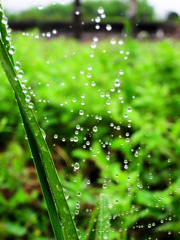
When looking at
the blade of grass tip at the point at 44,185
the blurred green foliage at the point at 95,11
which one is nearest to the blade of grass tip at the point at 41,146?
the blade of grass tip at the point at 44,185

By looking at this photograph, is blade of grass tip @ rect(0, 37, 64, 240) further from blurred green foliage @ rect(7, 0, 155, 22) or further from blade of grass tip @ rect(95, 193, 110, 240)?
blurred green foliage @ rect(7, 0, 155, 22)

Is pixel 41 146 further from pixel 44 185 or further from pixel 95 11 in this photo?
pixel 95 11

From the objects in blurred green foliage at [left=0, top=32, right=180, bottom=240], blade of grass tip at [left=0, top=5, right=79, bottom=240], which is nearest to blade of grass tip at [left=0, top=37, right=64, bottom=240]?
blade of grass tip at [left=0, top=5, right=79, bottom=240]

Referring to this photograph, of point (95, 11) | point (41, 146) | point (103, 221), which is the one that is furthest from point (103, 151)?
point (95, 11)

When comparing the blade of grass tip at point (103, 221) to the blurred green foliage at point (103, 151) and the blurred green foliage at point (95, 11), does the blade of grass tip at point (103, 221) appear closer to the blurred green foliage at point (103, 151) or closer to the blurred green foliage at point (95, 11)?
the blurred green foliage at point (103, 151)

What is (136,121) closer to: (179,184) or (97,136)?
(97,136)
